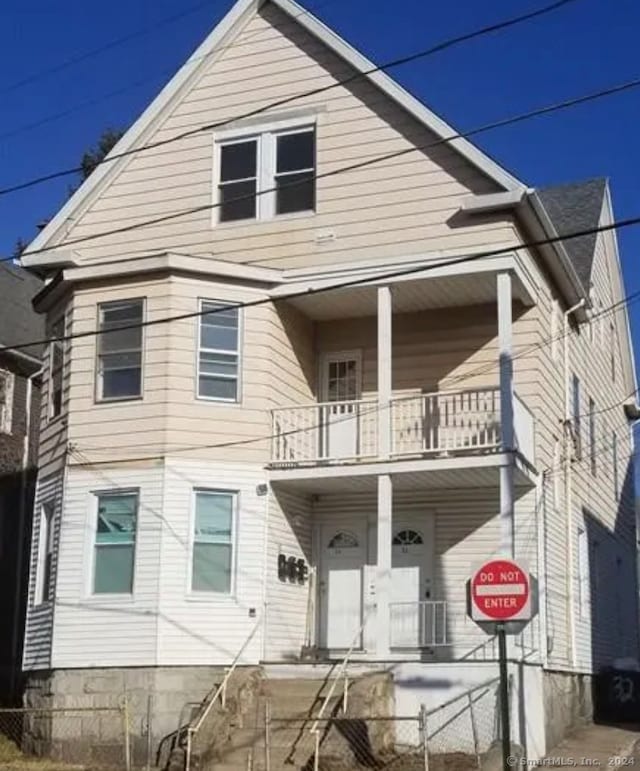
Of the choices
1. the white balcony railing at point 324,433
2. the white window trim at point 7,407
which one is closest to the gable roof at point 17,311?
the white window trim at point 7,407

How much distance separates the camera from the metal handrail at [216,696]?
15.2 meters

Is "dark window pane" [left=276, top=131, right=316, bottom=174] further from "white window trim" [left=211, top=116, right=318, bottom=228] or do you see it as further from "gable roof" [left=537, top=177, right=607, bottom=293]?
"gable roof" [left=537, top=177, right=607, bottom=293]

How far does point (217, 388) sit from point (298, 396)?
6.21ft

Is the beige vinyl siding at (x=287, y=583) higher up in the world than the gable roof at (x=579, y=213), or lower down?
lower down

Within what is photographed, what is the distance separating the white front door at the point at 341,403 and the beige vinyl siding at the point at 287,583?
116cm

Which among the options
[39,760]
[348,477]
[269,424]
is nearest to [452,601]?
[348,477]

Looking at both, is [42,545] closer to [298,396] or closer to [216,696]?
[216,696]

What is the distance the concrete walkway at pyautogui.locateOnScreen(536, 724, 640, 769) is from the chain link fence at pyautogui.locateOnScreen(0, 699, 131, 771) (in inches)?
239

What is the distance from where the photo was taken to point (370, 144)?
1966 centimetres

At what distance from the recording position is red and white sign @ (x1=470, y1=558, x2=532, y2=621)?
10.9 m

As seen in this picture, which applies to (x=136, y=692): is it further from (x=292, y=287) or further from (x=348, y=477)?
(x=292, y=287)

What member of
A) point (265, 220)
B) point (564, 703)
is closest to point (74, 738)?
point (564, 703)

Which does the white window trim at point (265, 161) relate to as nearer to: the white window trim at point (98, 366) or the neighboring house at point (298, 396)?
the neighboring house at point (298, 396)

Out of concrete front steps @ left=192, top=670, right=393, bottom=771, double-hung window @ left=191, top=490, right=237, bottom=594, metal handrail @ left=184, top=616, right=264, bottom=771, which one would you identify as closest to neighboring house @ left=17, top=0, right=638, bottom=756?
double-hung window @ left=191, top=490, right=237, bottom=594
